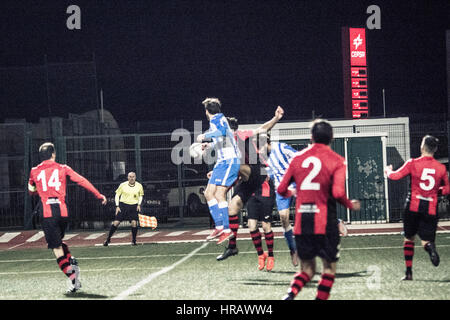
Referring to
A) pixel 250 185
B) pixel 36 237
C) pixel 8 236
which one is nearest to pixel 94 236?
pixel 36 237

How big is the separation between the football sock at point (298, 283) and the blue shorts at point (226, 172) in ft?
13.0

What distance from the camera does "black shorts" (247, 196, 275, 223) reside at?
A: 1071 cm

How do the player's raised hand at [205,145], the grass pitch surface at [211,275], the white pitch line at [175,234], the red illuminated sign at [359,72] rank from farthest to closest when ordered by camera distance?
the red illuminated sign at [359,72], the white pitch line at [175,234], the player's raised hand at [205,145], the grass pitch surface at [211,275]

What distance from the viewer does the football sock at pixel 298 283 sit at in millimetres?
6059

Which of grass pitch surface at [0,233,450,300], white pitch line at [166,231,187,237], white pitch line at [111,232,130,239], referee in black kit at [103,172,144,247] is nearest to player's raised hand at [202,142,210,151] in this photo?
grass pitch surface at [0,233,450,300]

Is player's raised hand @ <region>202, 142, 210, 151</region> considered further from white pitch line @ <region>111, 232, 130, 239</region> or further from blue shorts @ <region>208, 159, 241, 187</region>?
white pitch line @ <region>111, 232, 130, 239</region>

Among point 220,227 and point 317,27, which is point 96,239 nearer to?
point 220,227

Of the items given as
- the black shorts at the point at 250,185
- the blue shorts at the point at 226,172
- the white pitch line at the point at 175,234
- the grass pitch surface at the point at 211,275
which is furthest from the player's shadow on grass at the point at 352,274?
the white pitch line at the point at 175,234

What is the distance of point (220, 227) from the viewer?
10047 mm

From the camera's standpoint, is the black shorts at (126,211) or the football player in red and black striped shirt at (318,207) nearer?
the football player in red and black striped shirt at (318,207)

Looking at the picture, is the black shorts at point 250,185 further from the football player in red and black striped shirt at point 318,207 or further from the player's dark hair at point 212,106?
the football player in red and black striped shirt at point 318,207

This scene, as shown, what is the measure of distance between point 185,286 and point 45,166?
2333mm

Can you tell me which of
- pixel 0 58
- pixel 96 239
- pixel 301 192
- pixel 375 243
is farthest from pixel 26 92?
pixel 301 192

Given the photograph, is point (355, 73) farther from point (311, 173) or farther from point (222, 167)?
point (311, 173)
